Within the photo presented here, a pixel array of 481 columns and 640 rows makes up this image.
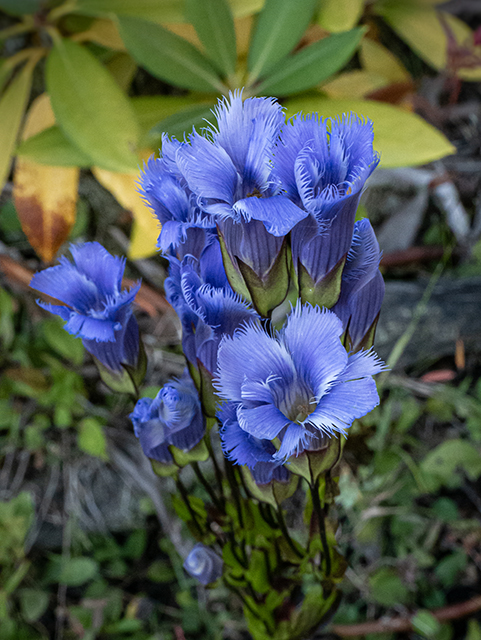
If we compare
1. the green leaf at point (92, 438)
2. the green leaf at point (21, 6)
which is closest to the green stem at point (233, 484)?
the green leaf at point (92, 438)

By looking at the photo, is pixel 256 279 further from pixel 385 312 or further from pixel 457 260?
pixel 457 260

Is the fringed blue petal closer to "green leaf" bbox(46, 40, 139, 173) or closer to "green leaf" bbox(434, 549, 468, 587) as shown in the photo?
"green leaf" bbox(46, 40, 139, 173)

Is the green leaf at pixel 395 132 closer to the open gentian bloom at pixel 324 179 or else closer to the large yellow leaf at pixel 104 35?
the large yellow leaf at pixel 104 35

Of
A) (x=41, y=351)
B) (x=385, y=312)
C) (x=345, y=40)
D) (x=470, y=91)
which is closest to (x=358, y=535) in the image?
(x=385, y=312)

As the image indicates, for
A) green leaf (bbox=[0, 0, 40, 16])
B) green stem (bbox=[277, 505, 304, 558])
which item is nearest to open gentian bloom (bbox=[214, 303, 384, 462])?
green stem (bbox=[277, 505, 304, 558])

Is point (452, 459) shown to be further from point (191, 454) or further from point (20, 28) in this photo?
point (20, 28)

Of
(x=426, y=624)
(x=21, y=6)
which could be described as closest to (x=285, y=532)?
(x=426, y=624)
